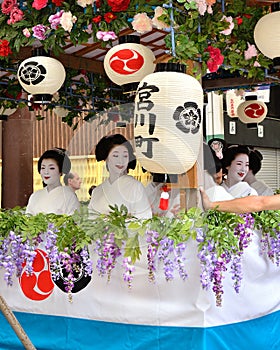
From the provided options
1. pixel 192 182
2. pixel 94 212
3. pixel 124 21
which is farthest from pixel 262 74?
pixel 94 212

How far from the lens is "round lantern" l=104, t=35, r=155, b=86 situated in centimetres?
479

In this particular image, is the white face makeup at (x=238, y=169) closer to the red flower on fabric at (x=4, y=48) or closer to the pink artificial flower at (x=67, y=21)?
the pink artificial flower at (x=67, y=21)

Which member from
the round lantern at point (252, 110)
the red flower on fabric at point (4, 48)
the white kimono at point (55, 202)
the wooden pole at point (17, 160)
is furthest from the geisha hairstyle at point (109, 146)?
the wooden pole at point (17, 160)

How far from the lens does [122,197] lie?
14.3ft

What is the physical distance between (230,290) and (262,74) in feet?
9.40

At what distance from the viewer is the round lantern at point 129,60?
15.7 ft

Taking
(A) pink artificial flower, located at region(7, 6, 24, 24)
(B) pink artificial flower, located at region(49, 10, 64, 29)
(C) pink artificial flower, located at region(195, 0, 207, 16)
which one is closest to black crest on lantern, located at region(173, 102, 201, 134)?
(C) pink artificial flower, located at region(195, 0, 207, 16)

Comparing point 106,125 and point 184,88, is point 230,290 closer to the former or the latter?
point 184,88

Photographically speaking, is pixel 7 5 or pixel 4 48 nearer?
pixel 7 5

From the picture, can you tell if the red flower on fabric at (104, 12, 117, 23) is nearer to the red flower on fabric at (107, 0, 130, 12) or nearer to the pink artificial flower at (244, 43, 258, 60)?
the red flower on fabric at (107, 0, 130, 12)

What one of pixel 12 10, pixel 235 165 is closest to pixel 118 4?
pixel 12 10

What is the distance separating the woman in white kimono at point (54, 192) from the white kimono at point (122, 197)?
0.45 m

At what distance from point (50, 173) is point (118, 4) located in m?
1.63

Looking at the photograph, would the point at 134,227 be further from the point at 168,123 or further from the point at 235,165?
the point at 235,165
